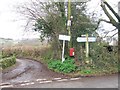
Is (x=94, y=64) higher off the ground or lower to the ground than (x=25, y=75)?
higher

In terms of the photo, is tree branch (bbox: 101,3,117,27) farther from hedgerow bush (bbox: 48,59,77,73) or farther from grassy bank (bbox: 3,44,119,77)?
hedgerow bush (bbox: 48,59,77,73)

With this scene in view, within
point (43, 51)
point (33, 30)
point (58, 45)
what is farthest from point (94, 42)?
point (43, 51)

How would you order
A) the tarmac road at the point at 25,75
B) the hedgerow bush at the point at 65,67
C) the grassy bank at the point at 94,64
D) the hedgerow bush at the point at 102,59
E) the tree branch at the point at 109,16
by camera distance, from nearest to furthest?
the tarmac road at the point at 25,75 → the grassy bank at the point at 94,64 → the hedgerow bush at the point at 65,67 → the hedgerow bush at the point at 102,59 → the tree branch at the point at 109,16

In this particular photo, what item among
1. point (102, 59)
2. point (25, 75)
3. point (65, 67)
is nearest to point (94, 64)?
point (102, 59)

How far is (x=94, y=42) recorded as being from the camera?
14055 mm

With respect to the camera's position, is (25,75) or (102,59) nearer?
(25,75)

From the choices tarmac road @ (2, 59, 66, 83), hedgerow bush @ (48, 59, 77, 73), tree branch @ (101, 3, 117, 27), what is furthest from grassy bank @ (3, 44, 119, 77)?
tree branch @ (101, 3, 117, 27)

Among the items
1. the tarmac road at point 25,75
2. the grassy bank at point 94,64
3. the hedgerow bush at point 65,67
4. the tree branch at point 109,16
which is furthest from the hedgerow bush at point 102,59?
the tarmac road at point 25,75

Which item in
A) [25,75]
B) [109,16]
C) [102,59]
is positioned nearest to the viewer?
[25,75]

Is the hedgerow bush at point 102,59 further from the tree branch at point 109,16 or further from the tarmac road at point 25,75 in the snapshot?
the tarmac road at point 25,75

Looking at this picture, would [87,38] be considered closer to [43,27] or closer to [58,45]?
[58,45]

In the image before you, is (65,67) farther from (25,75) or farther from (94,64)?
(25,75)

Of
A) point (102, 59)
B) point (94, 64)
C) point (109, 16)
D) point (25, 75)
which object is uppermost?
point (109, 16)

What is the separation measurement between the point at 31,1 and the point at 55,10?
2229 mm
